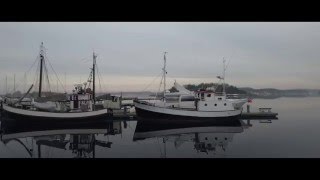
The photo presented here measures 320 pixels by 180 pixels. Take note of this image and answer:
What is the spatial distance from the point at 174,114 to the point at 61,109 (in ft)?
21.9

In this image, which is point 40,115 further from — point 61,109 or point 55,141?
point 55,141

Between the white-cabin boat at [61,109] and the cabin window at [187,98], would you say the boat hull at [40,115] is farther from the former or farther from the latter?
the cabin window at [187,98]

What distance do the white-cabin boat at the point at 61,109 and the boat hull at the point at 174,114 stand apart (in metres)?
2.11

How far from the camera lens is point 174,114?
61.4 feet

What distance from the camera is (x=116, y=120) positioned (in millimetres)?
19859

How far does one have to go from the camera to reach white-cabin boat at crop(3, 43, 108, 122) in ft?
56.8

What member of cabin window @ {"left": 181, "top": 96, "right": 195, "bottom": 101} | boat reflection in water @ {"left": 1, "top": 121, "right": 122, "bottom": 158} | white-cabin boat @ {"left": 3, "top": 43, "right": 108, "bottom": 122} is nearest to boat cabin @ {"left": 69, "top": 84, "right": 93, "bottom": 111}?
white-cabin boat @ {"left": 3, "top": 43, "right": 108, "bottom": 122}

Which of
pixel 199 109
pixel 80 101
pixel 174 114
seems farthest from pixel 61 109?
pixel 199 109

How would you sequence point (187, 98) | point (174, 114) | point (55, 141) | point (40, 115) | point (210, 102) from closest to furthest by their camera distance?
point (55, 141) → point (40, 115) → point (174, 114) → point (210, 102) → point (187, 98)

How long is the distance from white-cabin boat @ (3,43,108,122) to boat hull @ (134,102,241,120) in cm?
211
